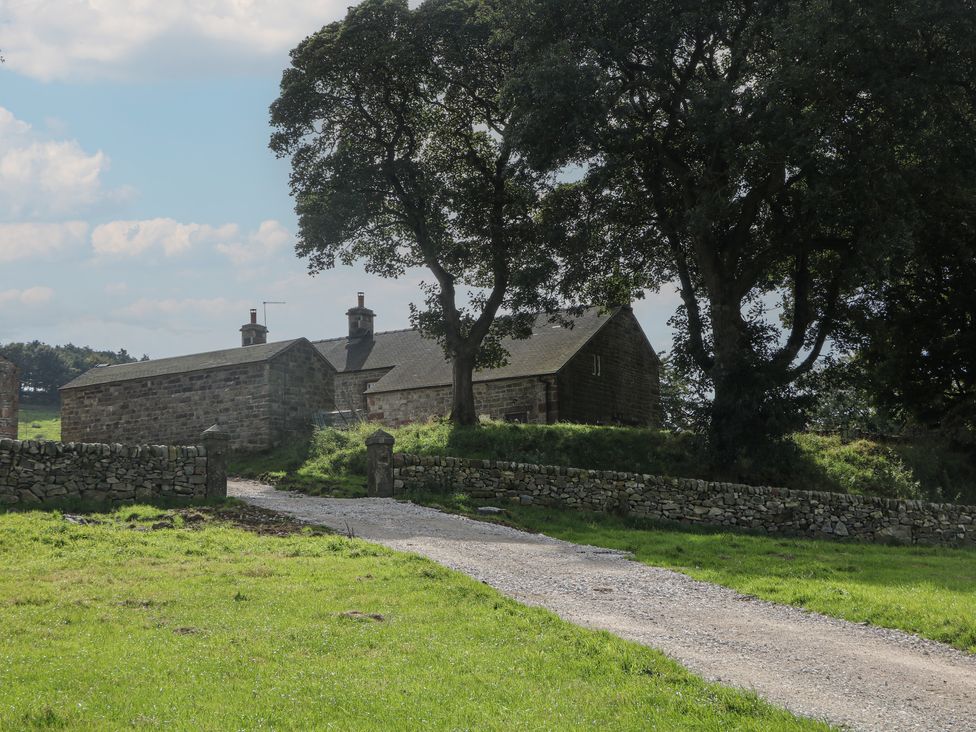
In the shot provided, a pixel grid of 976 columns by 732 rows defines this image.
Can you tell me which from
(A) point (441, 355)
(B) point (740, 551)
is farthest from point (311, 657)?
(A) point (441, 355)

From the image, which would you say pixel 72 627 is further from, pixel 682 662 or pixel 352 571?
pixel 682 662

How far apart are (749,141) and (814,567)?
51.5 ft

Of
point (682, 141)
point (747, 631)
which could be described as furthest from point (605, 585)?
point (682, 141)

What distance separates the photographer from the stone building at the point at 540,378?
132ft

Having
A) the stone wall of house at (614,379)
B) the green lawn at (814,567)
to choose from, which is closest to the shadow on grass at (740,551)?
the green lawn at (814,567)

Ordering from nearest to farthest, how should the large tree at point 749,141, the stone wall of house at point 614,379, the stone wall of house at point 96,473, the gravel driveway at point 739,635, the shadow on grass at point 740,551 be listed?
the gravel driveway at point 739,635 < the shadow on grass at point 740,551 < the stone wall of house at point 96,473 < the large tree at point 749,141 < the stone wall of house at point 614,379

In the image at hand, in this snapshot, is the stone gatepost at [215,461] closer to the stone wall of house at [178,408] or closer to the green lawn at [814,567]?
the green lawn at [814,567]

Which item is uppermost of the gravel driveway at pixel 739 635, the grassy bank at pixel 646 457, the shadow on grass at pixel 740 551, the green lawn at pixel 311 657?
the grassy bank at pixel 646 457

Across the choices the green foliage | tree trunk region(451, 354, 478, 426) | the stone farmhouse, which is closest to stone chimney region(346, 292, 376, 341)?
the stone farmhouse

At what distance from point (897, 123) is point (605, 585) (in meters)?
19.5

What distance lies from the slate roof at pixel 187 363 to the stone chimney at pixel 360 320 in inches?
591

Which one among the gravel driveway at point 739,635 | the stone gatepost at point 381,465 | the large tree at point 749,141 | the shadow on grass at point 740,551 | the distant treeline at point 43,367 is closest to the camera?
the gravel driveway at point 739,635

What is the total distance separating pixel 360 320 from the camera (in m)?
56.0

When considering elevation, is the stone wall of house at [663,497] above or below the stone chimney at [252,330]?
below
